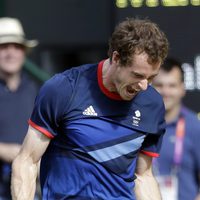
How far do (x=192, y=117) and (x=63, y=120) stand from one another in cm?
188

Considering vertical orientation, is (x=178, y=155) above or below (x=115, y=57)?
below

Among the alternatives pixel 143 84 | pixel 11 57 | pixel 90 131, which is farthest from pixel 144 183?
pixel 11 57

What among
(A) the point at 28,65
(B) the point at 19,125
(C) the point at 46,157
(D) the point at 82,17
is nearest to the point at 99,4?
(D) the point at 82,17

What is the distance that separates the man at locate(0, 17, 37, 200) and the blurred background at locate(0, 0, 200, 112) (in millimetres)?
538

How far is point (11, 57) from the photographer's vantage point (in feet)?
23.2

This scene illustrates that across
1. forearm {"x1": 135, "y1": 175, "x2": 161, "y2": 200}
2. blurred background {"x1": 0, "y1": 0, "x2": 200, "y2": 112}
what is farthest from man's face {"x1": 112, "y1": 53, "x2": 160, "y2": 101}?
blurred background {"x1": 0, "y1": 0, "x2": 200, "y2": 112}

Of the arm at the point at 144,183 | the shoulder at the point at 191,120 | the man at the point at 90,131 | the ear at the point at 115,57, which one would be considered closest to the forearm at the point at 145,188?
the arm at the point at 144,183

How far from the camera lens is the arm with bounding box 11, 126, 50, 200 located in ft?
16.1

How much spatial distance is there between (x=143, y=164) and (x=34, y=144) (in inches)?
26.1

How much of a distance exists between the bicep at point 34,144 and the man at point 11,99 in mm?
1644

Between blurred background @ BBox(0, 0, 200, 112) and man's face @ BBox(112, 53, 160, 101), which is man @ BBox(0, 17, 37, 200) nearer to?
blurred background @ BBox(0, 0, 200, 112)

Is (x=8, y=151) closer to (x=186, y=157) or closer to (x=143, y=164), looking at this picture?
(x=186, y=157)

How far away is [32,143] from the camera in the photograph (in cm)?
493

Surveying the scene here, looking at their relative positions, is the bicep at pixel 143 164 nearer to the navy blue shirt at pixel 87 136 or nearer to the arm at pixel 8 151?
the navy blue shirt at pixel 87 136
